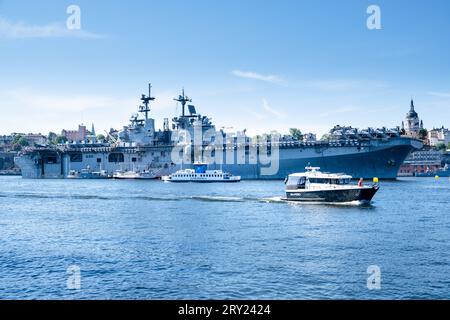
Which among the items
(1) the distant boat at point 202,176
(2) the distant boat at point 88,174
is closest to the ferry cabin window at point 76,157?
(2) the distant boat at point 88,174

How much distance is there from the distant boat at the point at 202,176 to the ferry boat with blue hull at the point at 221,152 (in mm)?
6759

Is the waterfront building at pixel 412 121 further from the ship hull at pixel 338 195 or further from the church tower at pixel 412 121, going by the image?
the ship hull at pixel 338 195

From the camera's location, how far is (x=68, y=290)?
49.8 feet

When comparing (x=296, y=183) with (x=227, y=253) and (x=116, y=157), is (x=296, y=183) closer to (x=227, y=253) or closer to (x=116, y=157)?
(x=227, y=253)

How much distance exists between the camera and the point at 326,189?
4003 cm

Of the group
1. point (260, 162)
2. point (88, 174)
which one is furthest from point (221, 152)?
point (88, 174)

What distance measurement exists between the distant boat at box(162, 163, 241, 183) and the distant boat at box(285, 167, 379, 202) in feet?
129

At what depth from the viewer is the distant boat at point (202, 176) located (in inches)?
3236

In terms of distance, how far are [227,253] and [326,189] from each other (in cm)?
2144

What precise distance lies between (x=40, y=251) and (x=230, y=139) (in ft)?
237

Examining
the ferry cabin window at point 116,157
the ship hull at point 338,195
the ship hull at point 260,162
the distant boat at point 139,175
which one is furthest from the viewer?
the ferry cabin window at point 116,157

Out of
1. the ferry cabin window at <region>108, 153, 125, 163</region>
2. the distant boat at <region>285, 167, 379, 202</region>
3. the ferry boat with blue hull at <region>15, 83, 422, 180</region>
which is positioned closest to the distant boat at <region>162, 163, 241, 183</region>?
the ferry boat with blue hull at <region>15, 83, 422, 180</region>
